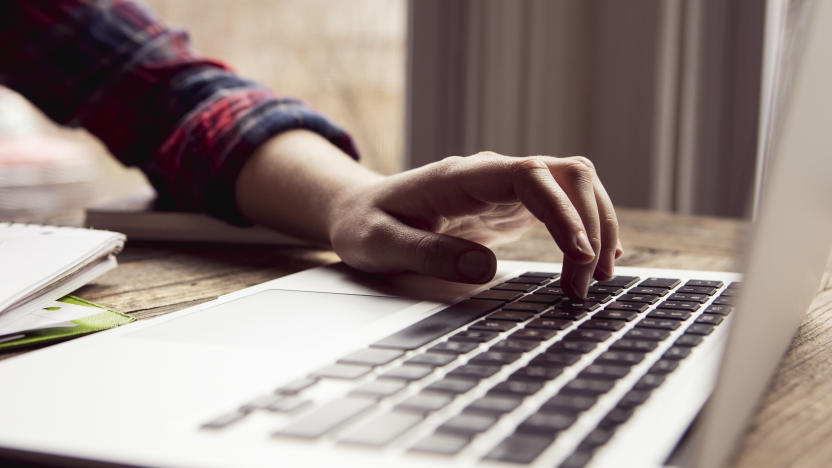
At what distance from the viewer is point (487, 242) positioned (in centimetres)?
76

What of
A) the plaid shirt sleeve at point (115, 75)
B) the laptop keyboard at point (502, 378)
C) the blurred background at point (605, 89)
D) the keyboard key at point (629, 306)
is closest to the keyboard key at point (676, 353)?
the laptop keyboard at point (502, 378)

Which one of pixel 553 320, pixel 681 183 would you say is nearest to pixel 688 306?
pixel 553 320

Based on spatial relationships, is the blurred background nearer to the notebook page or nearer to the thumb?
the notebook page

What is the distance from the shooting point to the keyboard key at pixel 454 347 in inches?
15.4

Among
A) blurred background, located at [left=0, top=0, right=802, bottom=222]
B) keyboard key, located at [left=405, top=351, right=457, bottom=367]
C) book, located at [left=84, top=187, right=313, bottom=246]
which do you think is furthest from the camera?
blurred background, located at [left=0, top=0, right=802, bottom=222]

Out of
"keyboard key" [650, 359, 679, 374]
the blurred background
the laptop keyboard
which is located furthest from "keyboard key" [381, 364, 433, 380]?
the blurred background

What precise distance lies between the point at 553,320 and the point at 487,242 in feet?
0.94

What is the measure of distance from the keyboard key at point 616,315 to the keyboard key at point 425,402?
7.8 inches

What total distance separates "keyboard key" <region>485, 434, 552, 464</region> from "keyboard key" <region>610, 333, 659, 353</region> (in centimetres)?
14

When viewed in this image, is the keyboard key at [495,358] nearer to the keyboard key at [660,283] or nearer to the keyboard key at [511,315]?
the keyboard key at [511,315]

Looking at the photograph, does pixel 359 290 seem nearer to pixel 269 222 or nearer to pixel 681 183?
pixel 269 222

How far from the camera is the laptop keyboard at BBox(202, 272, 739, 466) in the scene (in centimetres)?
28

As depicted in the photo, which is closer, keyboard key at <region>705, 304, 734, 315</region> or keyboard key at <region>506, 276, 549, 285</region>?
keyboard key at <region>705, 304, 734, 315</region>

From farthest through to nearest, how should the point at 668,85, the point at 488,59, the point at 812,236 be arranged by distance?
the point at 488,59 → the point at 668,85 → the point at 812,236
